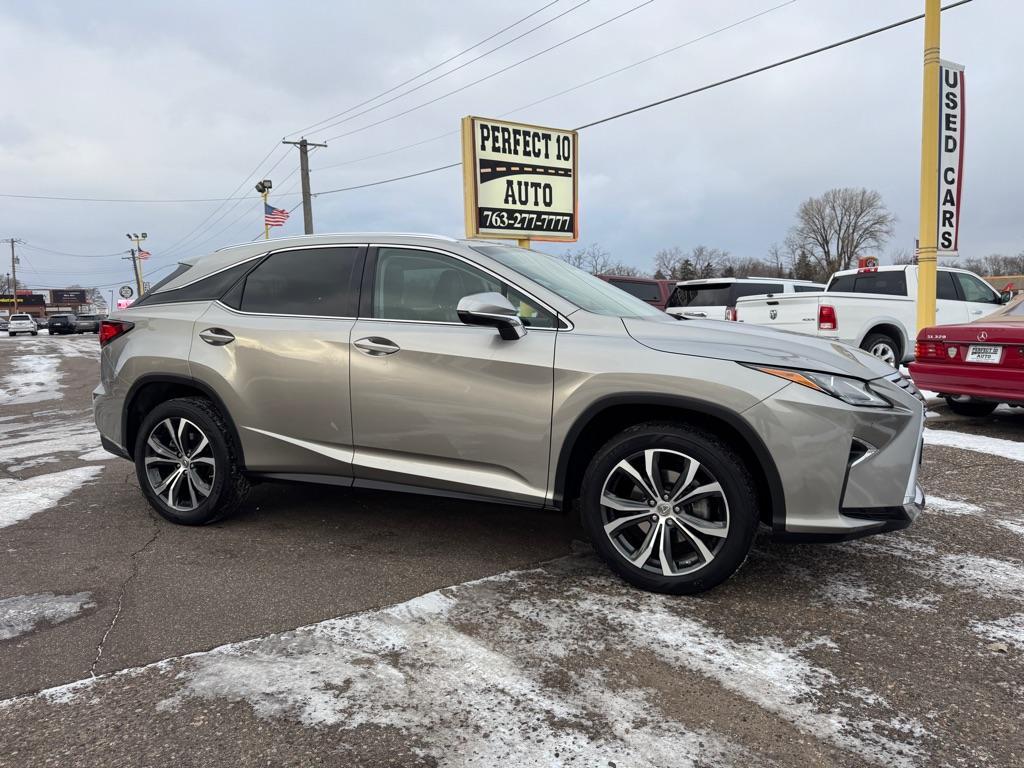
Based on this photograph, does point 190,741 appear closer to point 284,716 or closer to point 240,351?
point 284,716

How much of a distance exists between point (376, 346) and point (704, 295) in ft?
39.8

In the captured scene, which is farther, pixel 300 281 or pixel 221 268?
pixel 221 268

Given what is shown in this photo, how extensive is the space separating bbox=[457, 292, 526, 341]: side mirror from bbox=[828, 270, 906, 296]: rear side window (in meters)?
10.2

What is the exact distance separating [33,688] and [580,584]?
2.20 metres

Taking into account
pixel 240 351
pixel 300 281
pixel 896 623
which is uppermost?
pixel 300 281

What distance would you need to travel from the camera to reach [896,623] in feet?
10.2

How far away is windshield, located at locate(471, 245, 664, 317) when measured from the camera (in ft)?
12.6

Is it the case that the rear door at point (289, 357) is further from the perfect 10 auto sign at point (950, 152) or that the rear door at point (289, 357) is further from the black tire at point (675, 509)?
the perfect 10 auto sign at point (950, 152)

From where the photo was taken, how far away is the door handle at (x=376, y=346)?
Answer: 385 cm

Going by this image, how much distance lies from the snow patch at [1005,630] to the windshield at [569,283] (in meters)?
2.03

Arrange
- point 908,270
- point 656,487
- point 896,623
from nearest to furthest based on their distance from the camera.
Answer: point 896,623 < point 656,487 < point 908,270

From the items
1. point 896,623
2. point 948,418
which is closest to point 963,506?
point 896,623

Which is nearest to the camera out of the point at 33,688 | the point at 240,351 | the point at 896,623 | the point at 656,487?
the point at 33,688

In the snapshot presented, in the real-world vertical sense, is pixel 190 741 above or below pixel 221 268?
below
